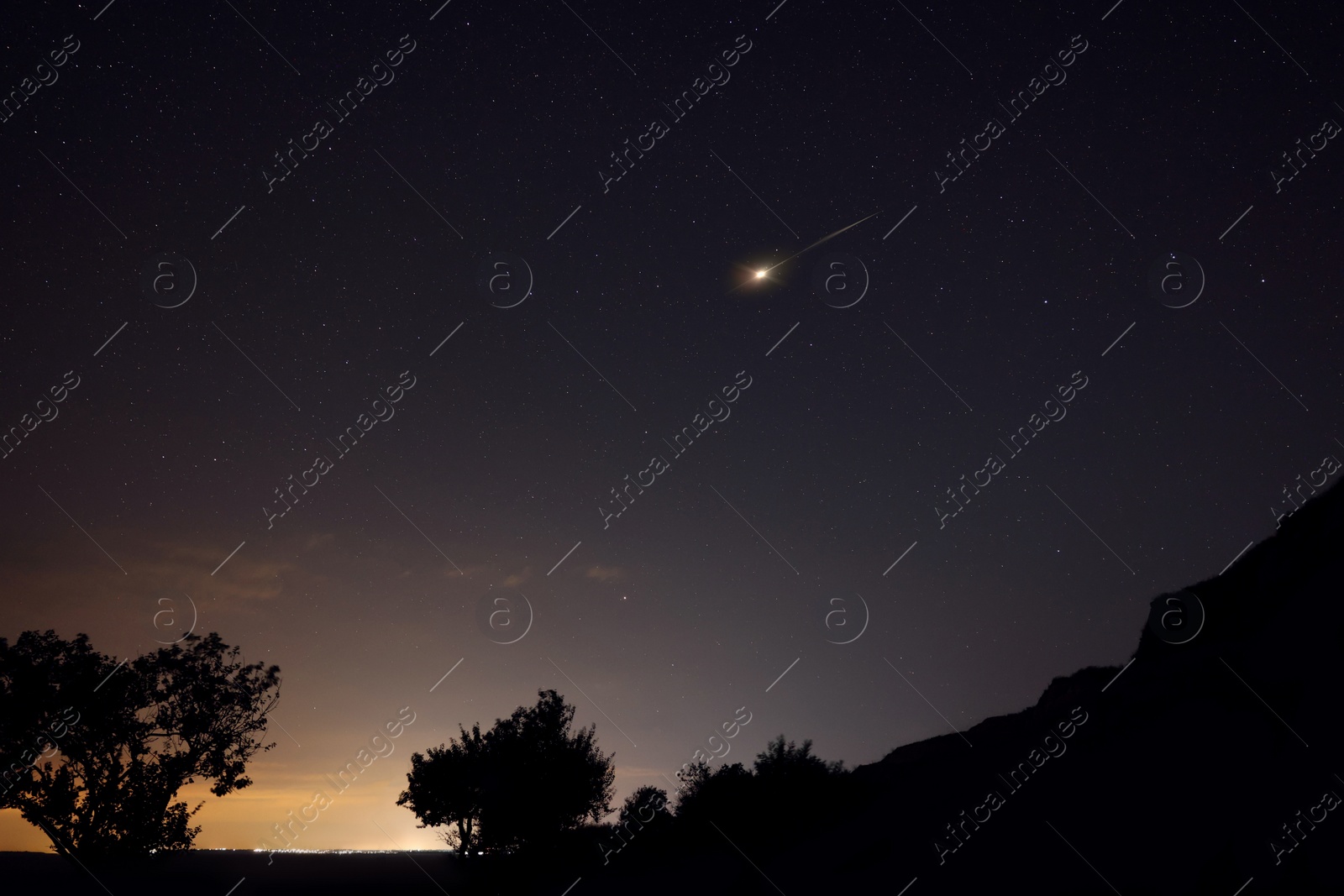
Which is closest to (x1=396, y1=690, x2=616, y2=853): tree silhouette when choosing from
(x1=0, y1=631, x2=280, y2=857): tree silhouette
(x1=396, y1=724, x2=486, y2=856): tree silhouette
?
(x1=396, y1=724, x2=486, y2=856): tree silhouette

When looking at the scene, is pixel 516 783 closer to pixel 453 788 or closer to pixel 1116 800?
pixel 453 788

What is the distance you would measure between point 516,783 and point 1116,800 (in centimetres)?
3554

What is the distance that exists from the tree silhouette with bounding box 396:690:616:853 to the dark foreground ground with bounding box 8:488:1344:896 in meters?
3.33

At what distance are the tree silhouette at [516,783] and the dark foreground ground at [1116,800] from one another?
3.33m

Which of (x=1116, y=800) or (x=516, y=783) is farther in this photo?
(x=516, y=783)

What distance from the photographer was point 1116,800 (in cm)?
2200

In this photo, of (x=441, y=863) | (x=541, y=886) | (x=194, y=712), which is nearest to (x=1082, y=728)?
(x=541, y=886)

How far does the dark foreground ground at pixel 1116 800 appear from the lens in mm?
18312

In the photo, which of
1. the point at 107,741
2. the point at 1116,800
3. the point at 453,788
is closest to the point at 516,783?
the point at 453,788

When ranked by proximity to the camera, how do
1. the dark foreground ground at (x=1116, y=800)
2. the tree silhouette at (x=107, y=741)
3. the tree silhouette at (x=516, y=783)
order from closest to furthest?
the dark foreground ground at (x=1116, y=800), the tree silhouette at (x=107, y=741), the tree silhouette at (x=516, y=783)

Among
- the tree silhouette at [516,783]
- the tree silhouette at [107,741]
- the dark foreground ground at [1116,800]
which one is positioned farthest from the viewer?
the tree silhouette at [516,783]

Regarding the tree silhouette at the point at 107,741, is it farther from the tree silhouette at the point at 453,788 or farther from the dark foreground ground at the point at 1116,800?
the tree silhouette at the point at 453,788

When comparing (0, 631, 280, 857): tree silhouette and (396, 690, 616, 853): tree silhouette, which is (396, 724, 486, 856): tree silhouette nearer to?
(396, 690, 616, 853): tree silhouette

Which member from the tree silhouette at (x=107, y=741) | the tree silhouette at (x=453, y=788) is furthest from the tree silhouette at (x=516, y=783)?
the tree silhouette at (x=107, y=741)
